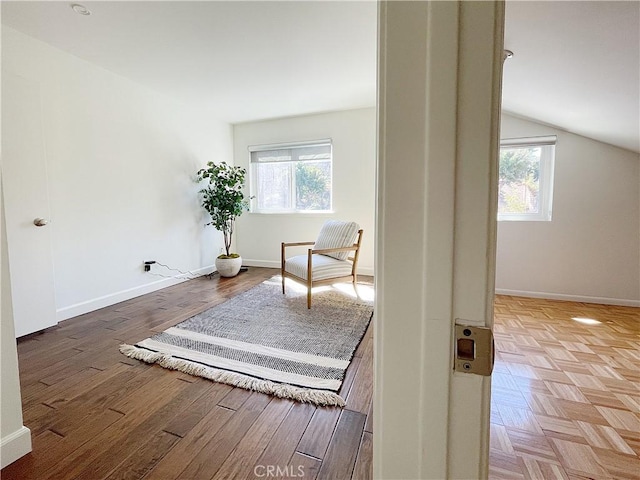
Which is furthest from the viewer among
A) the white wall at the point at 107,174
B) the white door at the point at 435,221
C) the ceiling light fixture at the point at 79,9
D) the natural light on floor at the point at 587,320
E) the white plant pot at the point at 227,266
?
the white plant pot at the point at 227,266

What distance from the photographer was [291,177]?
174 inches

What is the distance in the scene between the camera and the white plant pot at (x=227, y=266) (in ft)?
12.8

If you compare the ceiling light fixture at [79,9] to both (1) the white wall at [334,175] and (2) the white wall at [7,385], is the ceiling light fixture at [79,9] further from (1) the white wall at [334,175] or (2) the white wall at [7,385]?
(1) the white wall at [334,175]

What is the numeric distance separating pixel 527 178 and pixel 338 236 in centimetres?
225

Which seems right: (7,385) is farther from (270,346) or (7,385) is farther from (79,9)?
(79,9)

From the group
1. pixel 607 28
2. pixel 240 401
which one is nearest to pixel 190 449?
pixel 240 401

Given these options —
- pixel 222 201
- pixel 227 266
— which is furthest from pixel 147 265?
pixel 222 201

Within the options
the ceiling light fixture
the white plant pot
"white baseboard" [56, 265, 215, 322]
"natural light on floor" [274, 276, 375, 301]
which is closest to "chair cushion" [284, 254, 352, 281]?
"natural light on floor" [274, 276, 375, 301]

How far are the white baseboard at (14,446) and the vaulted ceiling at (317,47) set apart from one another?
235cm

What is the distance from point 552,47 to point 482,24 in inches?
81.8

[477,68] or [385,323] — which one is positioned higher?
[477,68]

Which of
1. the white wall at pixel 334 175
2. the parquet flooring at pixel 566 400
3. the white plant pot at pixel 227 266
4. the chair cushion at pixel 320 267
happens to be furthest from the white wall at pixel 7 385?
the white wall at pixel 334 175

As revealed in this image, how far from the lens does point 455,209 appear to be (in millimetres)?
338

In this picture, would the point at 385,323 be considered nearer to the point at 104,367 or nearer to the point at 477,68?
the point at 477,68
